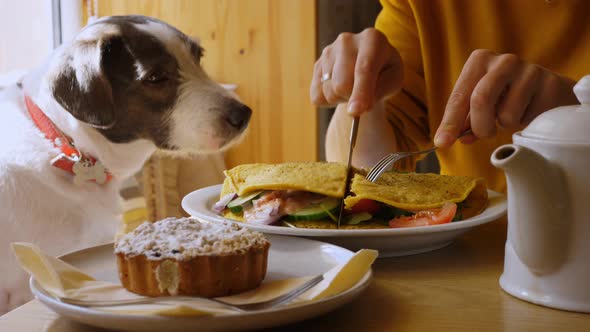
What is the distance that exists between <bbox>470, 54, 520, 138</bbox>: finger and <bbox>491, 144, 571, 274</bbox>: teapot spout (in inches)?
11.4

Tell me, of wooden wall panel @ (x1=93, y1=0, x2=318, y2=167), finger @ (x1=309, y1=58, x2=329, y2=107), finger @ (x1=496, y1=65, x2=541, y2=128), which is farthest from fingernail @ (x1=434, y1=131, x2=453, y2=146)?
wooden wall panel @ (x1=93, y1=0, x2=318, y2=167)

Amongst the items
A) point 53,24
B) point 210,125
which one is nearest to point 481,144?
point 210,125

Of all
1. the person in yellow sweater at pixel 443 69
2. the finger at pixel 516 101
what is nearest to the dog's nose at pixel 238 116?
the person in yellow sweater at pixel 443 69

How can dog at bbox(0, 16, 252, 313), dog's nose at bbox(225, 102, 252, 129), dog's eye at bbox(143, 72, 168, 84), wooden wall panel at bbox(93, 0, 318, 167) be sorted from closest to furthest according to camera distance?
→ 1. dog at bbox(0, 16, 252, 313)
2. dog's eye at bbox(143, 72, 168, 84)
3. dog's nose at bbox(225, 102, 252, 129)
4. wooden wall panel at bbox(93, 0, 318, 167)

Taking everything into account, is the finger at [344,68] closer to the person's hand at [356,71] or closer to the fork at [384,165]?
the person's hand at [356,71]

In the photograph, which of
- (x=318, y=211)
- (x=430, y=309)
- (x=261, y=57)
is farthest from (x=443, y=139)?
(x=261, y=57)

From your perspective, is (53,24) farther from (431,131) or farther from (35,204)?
(431,131)

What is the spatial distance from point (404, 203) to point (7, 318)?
1.39 feet

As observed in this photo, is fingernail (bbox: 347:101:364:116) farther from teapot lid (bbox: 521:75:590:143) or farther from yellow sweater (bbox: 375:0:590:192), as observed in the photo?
yellow sweater (bbox: 375:0:590:192)

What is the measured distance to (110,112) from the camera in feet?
4.97

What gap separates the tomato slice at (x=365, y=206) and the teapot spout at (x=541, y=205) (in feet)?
0.76

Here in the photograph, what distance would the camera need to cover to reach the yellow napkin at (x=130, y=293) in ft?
1.56

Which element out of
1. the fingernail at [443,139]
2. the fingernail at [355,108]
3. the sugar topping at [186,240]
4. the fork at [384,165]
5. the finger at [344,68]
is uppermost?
the finger at [344,68]

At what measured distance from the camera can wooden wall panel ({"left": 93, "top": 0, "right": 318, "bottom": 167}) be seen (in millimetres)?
2545
